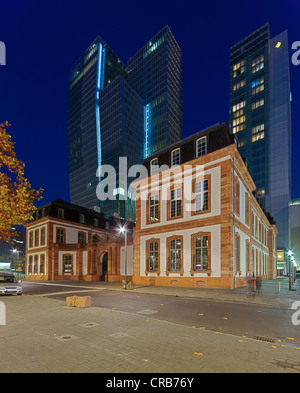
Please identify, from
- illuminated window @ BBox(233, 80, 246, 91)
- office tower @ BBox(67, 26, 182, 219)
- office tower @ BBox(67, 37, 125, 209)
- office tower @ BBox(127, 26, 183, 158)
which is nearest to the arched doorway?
office tower @ BBox(67, 26, 182, 219)

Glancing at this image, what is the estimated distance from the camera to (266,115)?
99.4 m

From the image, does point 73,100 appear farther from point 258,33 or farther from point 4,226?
point 4,226

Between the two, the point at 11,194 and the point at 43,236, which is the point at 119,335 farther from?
the point at 43,236

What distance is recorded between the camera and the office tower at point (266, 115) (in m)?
90.0

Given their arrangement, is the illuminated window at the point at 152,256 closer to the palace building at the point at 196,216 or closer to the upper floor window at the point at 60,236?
the palace building at the point at 196,216

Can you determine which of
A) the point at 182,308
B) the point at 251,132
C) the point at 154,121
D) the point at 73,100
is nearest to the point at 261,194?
the point at 251,132

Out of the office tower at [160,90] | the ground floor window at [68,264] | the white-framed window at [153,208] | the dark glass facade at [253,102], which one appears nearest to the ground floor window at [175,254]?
the white-framed window at [153,208]

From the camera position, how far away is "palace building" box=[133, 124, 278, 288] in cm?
2161

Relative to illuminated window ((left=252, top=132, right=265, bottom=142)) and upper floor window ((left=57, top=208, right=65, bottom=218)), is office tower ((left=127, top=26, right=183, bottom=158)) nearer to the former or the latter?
illuminated window ((left=252, top=132, right=265, bottom=142))

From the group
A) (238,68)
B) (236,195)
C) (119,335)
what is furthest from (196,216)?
(238,68)

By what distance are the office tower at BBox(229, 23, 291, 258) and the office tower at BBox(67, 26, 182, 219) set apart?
35265mm

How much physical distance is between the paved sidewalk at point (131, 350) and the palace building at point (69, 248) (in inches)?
973

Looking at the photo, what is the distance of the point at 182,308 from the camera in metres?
12.9

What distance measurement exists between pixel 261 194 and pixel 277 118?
28403 millimetres
